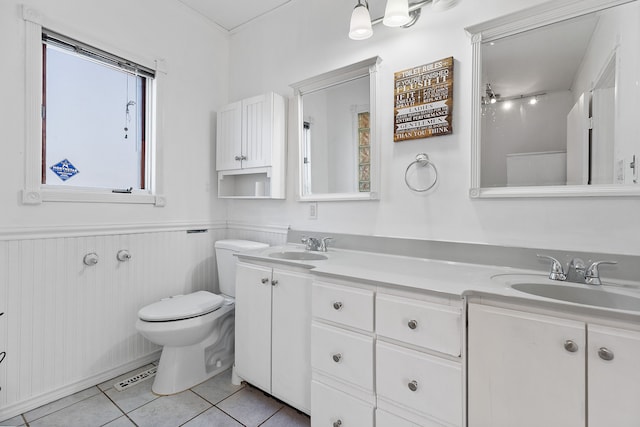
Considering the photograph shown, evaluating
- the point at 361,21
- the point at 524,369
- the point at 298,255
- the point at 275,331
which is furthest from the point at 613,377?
the point at 361,21

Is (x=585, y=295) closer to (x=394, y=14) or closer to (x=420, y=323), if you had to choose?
(x=420, y=323)

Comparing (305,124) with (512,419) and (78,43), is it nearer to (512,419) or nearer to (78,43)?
(78,43)

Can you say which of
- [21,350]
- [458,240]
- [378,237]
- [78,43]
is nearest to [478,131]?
[458,240]

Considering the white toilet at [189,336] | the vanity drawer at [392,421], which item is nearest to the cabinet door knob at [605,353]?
the vanity drawer at [392,421]

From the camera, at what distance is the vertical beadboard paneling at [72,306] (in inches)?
60.4

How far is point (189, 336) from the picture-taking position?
1743mm

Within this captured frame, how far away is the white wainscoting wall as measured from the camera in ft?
5.04

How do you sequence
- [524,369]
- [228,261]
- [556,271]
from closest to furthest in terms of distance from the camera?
[524,369]
[556,271]
[228,261]

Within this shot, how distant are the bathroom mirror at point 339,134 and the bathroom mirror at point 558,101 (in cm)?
57

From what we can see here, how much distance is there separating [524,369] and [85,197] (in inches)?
91.0

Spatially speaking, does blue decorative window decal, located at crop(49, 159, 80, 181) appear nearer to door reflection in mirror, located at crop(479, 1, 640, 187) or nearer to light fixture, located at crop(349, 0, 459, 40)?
light fixture, located at crop(349, 0, 459, 40)

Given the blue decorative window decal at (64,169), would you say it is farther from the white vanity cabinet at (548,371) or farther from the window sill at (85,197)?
the white vanity cabinet at (548,371)

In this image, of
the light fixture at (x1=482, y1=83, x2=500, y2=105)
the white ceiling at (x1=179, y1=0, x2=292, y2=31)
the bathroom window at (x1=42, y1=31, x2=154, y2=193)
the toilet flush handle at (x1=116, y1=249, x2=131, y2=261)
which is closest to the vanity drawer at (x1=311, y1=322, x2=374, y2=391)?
the light fixture at (x1=482, y1=83, x2=500, y2=105)

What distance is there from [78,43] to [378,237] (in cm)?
215
